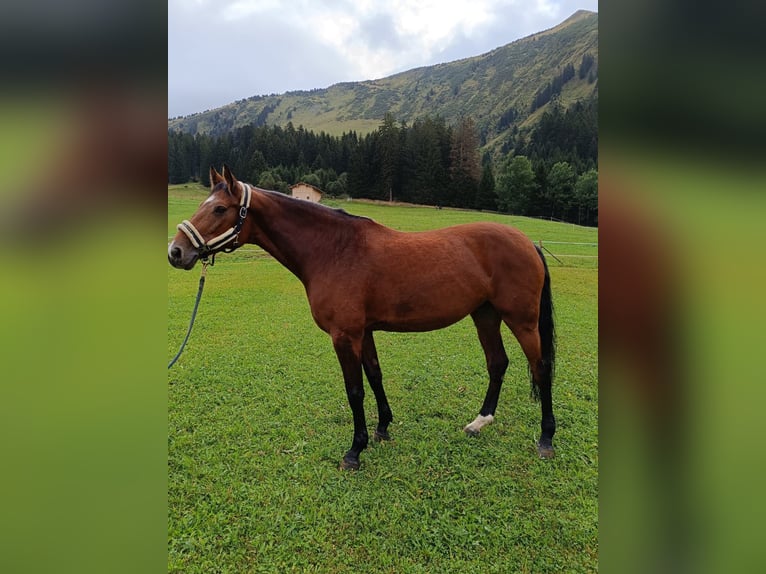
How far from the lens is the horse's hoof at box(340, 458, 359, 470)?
3324mm

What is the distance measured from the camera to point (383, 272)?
10.7ft

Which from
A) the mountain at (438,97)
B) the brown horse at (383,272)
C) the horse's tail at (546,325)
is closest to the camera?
the brown horse at (383,272)

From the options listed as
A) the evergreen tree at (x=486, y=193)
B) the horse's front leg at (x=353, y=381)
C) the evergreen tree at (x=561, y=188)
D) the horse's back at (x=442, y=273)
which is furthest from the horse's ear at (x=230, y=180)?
the evergreen tree at (x=486, y=193)

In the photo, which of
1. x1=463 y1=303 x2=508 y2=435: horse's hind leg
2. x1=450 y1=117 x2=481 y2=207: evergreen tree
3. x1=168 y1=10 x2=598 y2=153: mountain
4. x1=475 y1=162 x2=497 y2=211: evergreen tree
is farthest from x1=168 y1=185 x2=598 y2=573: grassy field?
x1=168 y1=10 x2=598 y2=153: mountain

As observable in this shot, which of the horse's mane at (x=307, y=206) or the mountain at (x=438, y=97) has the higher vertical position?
the mountain at (x=438, y=97)

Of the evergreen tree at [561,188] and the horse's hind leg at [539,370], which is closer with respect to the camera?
the evergreen tree at [561,188]

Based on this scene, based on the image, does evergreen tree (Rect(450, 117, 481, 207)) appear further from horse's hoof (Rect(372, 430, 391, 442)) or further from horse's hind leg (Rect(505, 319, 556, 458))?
horse's hoof (Rect(372, 430, 391, 442))

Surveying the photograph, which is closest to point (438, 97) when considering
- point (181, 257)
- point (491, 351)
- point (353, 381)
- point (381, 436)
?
point (491, 351)

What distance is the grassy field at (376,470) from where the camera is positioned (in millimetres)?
2473

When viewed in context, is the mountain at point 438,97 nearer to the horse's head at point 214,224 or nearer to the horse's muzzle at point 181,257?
the horse's head at point 214,224

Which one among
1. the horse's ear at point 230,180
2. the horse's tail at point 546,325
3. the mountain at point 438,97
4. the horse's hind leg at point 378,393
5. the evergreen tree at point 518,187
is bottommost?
the horse's hind leg at point 378,393

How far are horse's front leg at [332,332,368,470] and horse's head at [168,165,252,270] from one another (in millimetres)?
1223

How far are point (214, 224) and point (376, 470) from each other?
2.53 meters
